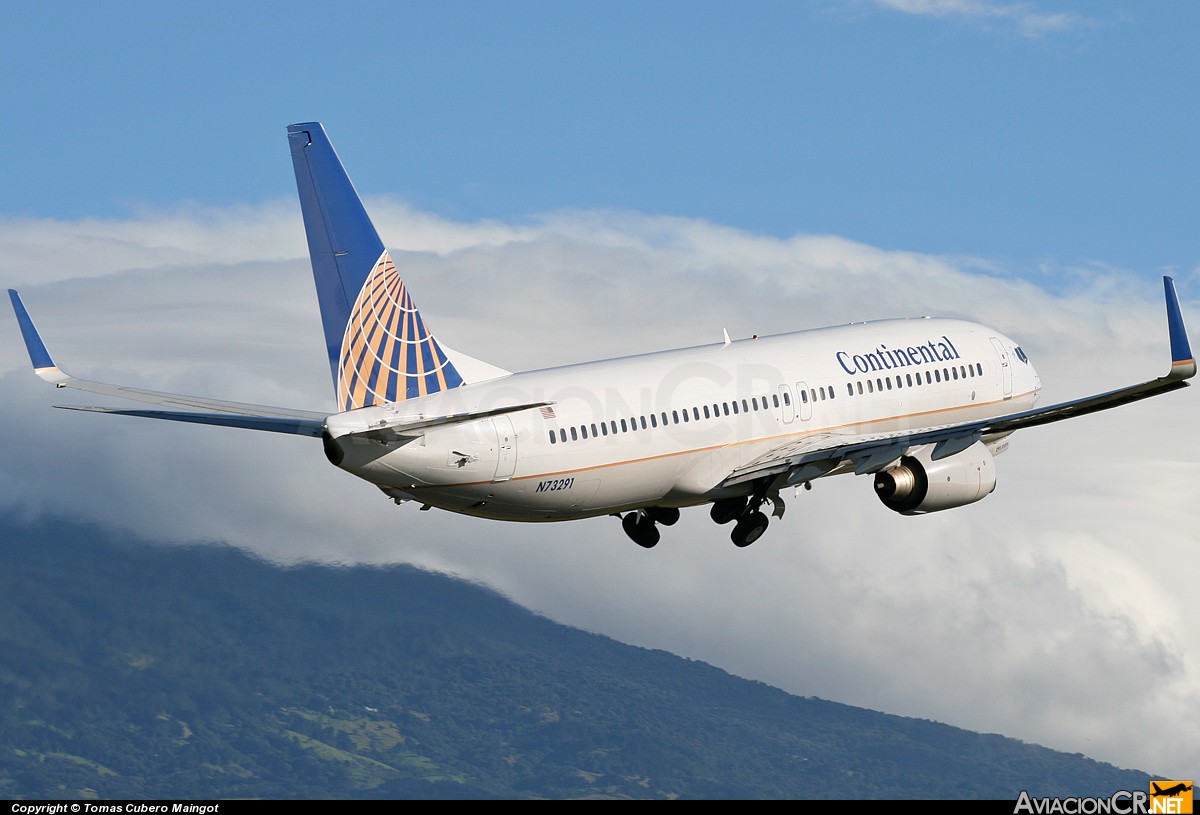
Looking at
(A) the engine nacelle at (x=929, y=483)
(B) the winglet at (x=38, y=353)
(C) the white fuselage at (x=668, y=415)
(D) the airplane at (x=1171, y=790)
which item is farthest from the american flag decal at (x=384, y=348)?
(D) the airplane at (x=1171, y=790)

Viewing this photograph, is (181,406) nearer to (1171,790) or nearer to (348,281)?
(348,281)

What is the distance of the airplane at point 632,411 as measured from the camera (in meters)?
38.2

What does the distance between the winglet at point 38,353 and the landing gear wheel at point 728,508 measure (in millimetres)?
18570

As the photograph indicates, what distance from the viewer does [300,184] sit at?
126 ft

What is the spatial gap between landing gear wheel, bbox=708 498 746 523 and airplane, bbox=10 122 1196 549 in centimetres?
4

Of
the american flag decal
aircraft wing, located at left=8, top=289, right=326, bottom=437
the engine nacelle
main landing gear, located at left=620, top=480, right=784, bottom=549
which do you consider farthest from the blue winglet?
the engine nacelle

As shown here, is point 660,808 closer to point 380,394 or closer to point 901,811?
point 901,811

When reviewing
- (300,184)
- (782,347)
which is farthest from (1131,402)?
(300,184)

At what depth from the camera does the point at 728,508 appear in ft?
157

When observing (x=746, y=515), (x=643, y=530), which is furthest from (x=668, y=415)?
(x=643, y=530)

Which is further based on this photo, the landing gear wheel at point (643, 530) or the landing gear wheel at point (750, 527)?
the landing gear wheel at point (643, 530)

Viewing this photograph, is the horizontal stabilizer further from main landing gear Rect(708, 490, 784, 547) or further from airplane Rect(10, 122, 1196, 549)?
main landing gear Rect(708, 490, 784, 547)

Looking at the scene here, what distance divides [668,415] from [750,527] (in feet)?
18.1

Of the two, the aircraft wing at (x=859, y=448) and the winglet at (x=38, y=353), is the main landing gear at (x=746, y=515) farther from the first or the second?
the winglet at (x=38, y=353)
